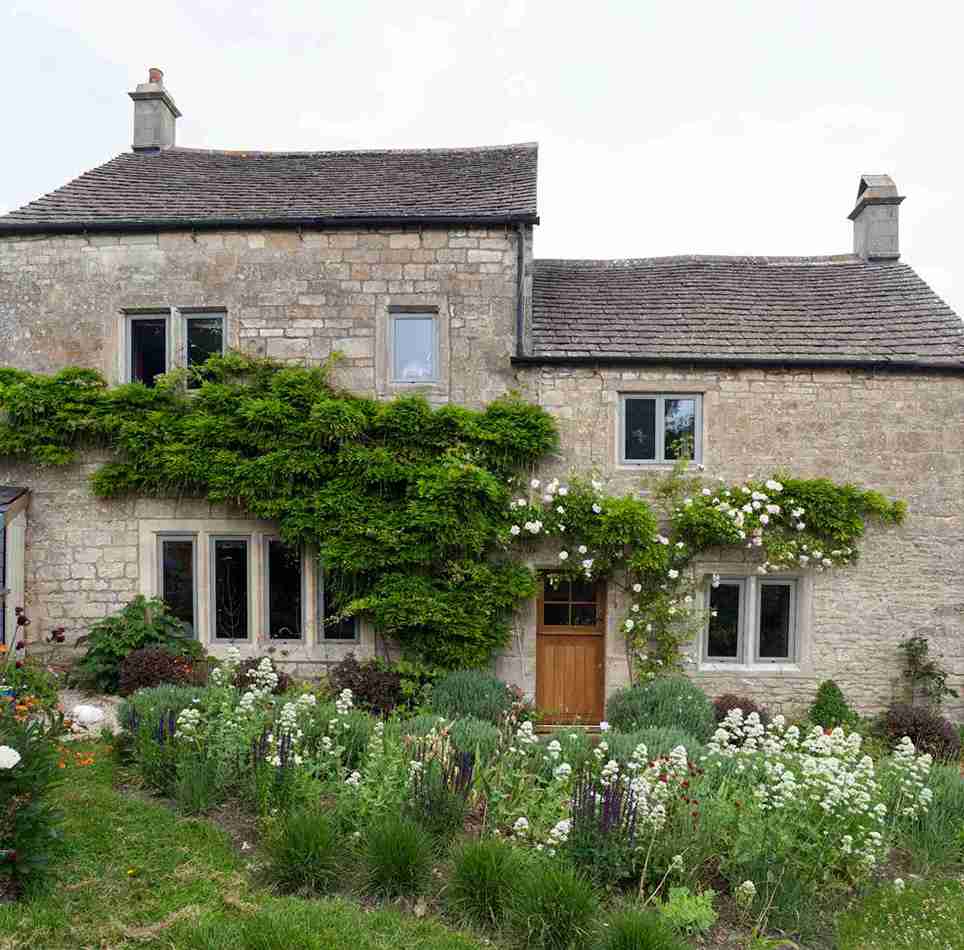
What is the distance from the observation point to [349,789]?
478cm

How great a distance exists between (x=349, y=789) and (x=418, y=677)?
3.41 m

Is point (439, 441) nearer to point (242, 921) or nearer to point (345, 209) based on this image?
point (345, 209)

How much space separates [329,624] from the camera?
8906 millimetres

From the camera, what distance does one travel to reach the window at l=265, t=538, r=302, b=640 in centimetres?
899

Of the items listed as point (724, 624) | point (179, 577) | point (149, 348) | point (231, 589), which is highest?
point (149, 348)

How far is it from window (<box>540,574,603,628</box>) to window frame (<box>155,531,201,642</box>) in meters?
5.09

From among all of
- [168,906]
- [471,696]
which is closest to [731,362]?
[471,696]

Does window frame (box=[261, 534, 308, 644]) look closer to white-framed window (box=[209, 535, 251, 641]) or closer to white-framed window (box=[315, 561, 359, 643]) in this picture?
white-framed window (box=[315, 561, 359, 643])

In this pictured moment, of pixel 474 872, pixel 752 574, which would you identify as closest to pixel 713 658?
pixel 752 574

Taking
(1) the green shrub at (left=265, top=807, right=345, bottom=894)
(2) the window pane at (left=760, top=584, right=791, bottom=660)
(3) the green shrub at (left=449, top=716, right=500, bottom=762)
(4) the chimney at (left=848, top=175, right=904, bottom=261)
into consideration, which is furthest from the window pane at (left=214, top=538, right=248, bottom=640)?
(4) the chimney at (left=848, top=175, right=904, bottom=261)

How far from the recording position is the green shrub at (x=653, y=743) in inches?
217

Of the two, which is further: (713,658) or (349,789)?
(713,658)

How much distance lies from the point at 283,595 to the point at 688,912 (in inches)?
269

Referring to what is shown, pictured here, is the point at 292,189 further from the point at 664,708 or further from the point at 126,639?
→ the point at 664,708
